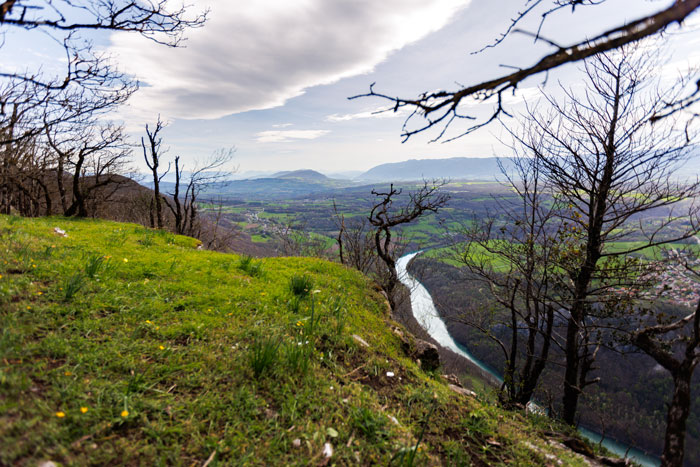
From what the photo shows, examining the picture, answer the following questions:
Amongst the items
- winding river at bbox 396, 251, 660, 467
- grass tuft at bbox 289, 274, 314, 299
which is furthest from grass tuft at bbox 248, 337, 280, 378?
winding river at bbox 396, 251, 660, 467

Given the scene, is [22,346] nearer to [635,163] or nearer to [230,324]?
[230,324]

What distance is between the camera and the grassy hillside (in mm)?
2176

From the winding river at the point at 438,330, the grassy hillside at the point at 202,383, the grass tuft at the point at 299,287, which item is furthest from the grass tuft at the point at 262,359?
the winding river at the point at 438,330

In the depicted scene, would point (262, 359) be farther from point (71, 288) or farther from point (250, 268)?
point (250, 268)

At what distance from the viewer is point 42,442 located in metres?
1.88

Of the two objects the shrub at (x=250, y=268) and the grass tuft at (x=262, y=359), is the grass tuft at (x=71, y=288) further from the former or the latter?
the shrub at (x=250, y=268)

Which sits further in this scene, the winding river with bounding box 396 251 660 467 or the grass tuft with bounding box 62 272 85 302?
the winding river with bounding box 396 251 660 467

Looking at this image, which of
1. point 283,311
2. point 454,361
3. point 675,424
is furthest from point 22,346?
point 454,361

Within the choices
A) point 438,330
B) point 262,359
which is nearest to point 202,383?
point 262,359

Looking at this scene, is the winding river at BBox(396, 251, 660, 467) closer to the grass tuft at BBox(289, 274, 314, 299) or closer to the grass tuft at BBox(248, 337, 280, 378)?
the grass tuft at BBox(289, 274, 314, 299)

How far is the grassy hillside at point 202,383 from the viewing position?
218cm

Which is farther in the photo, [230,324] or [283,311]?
[283,311]

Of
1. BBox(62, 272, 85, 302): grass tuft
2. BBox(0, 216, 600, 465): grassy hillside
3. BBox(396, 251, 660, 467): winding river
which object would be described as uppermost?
BBox(62, 272, 85, 302): grass tuft

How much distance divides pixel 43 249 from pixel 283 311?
15.8ft
